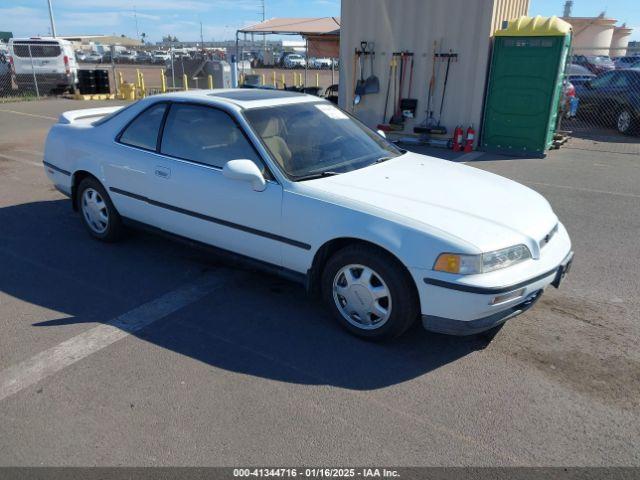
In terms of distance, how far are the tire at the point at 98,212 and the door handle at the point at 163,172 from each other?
86cm

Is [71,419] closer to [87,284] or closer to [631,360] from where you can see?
[87,284]

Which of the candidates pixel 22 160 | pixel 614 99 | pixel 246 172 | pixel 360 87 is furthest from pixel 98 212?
pixel 614 99

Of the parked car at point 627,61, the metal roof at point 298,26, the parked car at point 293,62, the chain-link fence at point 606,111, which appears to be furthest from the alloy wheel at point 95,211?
the parked car at point 293,62

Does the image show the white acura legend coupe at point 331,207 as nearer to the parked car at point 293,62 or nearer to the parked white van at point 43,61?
the parked white van at point 43,61

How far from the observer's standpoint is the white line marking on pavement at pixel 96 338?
3.14 metres

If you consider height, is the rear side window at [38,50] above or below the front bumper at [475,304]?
above

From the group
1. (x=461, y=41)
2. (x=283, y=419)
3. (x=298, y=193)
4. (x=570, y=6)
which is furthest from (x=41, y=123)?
(x=570, y=6)

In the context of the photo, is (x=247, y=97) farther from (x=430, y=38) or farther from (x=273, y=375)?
(x=430, y=38)

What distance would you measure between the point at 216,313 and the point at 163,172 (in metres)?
1.30

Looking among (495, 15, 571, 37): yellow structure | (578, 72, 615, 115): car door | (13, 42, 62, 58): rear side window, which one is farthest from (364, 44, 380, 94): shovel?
(13, 42, 62, 58): rear side window

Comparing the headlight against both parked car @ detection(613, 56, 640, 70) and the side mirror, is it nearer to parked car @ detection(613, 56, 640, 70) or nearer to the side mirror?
the side mirror

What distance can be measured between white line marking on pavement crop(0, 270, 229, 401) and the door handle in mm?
909

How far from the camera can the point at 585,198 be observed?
24.0 feet

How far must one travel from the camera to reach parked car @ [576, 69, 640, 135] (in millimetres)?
12711
